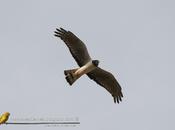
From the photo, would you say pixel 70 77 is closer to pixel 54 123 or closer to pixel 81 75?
pixel 81 75

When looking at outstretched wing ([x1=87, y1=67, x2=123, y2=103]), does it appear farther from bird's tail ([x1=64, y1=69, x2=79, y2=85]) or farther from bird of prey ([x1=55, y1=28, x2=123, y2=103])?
bird's tail ([x1=64, y1=69, x2=79, y2=85])

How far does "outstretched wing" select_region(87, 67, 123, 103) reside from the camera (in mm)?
27328

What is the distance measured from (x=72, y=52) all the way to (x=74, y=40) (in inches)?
23.3

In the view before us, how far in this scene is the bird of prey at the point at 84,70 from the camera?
25469 millimetres

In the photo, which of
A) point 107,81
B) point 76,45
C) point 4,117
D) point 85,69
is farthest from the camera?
point 107,81

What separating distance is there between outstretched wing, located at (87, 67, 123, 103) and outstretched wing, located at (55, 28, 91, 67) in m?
0.92

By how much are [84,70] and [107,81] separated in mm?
2540

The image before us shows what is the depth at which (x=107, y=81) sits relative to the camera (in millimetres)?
27766

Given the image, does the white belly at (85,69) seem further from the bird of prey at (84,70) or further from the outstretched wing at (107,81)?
the outstretched wing at (107,81)

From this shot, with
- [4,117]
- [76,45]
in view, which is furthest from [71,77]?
[4,117]

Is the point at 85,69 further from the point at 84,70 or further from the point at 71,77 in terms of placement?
the point at 71,77

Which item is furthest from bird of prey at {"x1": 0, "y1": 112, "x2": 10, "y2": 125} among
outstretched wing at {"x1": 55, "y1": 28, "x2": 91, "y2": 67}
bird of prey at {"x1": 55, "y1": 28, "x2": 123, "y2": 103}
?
→ outstretched wing at {"x1": 55, "y1": 28, "x2": 91, "y2": 67}

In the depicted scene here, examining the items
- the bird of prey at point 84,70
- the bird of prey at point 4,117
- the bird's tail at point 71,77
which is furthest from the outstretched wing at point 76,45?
the bird of prey at point 4,117

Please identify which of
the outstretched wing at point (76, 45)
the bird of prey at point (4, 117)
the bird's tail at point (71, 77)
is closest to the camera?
the bird of prey at point (4, 117)
